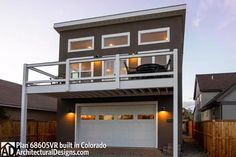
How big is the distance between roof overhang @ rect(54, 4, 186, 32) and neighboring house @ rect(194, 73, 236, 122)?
681 cm

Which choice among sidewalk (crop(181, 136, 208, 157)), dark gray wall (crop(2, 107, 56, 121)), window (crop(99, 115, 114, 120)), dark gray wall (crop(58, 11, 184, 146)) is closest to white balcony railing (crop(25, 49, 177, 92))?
dark gray wall (crop(58, 11, 184, 146))

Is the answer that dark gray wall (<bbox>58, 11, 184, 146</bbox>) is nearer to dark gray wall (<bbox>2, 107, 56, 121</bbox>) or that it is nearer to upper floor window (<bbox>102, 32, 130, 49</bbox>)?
upper floor window (<bbox>102, 32, 130, 49</bbox>)

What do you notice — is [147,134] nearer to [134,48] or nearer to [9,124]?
[134,48]

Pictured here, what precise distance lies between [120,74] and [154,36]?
2998 millimetres

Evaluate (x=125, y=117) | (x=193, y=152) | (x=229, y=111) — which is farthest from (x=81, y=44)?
(x=229, y=111)

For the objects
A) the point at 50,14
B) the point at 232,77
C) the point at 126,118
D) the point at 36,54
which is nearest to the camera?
the point at 126,118

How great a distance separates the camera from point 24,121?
11508 mm

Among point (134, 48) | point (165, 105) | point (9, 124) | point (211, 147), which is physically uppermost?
point (134, 48)

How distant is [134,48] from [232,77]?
16.4 metres

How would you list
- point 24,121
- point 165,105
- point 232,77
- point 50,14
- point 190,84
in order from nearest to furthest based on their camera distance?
point 24,121 < point 165,105 < point 50,14 < point 232,77 < point 190,84

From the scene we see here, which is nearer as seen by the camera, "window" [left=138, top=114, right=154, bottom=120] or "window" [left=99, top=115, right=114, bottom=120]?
"window" [left=138, top=114, right=154, bottom=120]

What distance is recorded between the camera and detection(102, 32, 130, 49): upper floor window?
14.7 meters

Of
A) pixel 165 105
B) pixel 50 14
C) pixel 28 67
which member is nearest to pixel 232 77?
pixel 165 105

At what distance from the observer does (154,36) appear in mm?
14180
